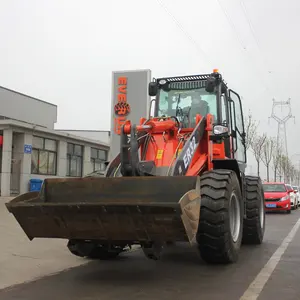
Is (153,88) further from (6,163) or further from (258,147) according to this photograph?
(258,147)

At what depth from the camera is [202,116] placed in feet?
26.6

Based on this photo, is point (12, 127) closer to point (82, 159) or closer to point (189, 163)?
point (82, 159)

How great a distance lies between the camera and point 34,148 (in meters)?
27.2

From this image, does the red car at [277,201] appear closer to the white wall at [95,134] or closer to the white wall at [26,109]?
the white wall at [26,109]

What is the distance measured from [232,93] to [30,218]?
17.5ft

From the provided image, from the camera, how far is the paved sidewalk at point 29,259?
6.89 meters

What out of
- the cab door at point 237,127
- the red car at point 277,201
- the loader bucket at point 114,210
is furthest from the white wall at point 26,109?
the loader bucket at point 114,210

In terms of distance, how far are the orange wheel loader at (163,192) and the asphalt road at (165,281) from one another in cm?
35

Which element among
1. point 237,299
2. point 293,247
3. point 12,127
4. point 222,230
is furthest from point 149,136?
point 12,127

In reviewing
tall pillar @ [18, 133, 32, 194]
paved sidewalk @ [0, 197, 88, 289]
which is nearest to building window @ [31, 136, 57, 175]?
tall pillar @ [18, 133, 32, 194]

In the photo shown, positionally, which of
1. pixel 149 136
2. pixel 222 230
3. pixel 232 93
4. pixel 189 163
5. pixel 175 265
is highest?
pixel 232 93

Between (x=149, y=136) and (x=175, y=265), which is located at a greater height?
(x=149, y=136)

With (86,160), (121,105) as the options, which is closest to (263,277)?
(121,105)

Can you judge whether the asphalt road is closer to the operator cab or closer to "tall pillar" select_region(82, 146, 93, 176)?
the operator cab
